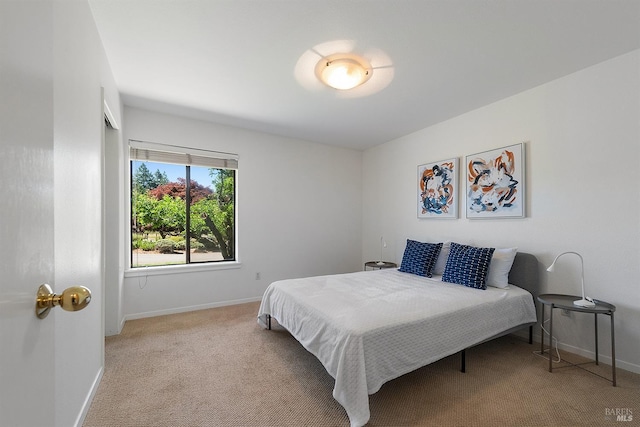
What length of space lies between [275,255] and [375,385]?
108 inches

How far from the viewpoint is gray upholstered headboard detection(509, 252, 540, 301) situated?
8.86 ft

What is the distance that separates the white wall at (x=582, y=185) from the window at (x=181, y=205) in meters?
3.23

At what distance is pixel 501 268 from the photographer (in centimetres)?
276

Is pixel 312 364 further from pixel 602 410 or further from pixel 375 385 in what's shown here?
pixel 602 410

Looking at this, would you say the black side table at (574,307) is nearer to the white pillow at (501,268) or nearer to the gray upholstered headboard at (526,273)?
the gray upholstered headboard at (526,273)

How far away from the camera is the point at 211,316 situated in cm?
339

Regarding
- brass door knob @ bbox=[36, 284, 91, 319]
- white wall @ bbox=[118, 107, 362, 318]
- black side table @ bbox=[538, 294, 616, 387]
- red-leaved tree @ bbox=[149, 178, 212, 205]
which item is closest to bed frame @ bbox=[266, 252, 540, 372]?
black side table @ bbox=[538, 294, 616, 387]

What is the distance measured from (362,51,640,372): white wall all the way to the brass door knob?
3355mm

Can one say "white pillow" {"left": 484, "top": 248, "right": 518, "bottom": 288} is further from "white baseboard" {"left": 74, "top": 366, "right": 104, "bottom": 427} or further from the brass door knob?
"white baseboard" {"left": 74, "top": 366, "right": 104, "bottom": 427}

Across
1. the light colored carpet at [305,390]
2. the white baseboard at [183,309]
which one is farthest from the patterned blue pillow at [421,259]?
the white baseboard at [183,309]

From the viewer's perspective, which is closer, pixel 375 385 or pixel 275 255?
pixel 375 385

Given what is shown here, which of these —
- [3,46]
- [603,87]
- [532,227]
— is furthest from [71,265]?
[603,87]

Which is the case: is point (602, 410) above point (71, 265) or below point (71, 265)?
below

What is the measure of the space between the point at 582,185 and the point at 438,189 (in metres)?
1.40
